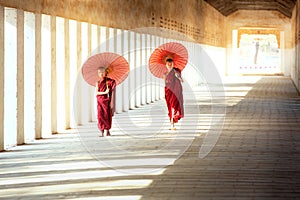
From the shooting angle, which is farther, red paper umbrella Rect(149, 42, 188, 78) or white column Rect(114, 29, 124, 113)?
white column Rect(114, 29, 124, 113)

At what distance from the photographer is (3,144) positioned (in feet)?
36.7

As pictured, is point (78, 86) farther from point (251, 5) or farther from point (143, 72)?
point (251, 5)

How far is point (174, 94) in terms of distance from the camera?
14.6 m

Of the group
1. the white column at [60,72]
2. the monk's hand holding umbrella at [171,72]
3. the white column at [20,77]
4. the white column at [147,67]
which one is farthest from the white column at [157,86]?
the white column at [20,77]

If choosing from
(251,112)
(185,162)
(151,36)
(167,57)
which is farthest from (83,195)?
(151,36)

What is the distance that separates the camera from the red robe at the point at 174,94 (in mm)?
14625

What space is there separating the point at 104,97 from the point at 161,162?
11.6 feet

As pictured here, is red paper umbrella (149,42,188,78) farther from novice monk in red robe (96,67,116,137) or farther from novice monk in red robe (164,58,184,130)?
novice monk in red robe (96,67,116,137)

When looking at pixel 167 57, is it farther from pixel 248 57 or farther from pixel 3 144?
pixel 248 57

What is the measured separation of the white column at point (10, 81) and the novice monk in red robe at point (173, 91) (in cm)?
389

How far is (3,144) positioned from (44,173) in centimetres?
236

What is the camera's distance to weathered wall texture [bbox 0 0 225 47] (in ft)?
44.7

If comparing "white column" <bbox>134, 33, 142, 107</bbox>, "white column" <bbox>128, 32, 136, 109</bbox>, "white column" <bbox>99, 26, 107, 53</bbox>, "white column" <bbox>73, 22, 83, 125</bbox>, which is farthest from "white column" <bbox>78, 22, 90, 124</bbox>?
"white column" <bbox>134, 33, 142, 107</bbox>

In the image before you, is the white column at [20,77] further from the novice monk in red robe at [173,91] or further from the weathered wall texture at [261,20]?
the weathered wall texture at [261,20]
